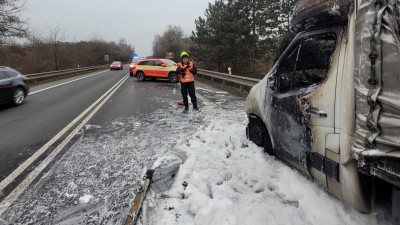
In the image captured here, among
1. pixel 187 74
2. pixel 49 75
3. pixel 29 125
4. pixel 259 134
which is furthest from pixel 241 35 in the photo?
pixel 259 134

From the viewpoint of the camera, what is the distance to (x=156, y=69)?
23484 millimetres

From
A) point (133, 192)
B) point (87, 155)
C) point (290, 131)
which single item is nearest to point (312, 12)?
point (290, 131)

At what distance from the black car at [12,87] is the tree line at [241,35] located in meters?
22.2

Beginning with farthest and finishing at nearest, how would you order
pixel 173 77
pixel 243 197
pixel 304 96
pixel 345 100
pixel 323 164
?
pixel 173 77
pixel 243 197
pixel 304 96
pixel 323 164
pixel 345 100

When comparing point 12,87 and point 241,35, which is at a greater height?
point 241,35

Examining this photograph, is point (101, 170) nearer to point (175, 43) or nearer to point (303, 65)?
point (303, 65)

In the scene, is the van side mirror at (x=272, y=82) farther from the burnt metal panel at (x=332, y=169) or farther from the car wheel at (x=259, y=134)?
the burnt metal panel at (x=332, y=169)

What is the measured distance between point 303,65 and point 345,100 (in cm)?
129

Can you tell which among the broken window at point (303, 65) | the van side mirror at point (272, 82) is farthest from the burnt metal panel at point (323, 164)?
the van side mirror at point (272, 82)

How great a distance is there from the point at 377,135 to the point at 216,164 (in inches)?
101

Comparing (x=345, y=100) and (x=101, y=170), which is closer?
(x=345, y=100)

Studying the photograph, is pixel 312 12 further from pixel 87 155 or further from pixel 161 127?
pixel 161 127

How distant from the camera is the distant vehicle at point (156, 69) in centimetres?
2309

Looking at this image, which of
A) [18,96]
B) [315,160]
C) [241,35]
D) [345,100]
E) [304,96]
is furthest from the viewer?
[241,35]
